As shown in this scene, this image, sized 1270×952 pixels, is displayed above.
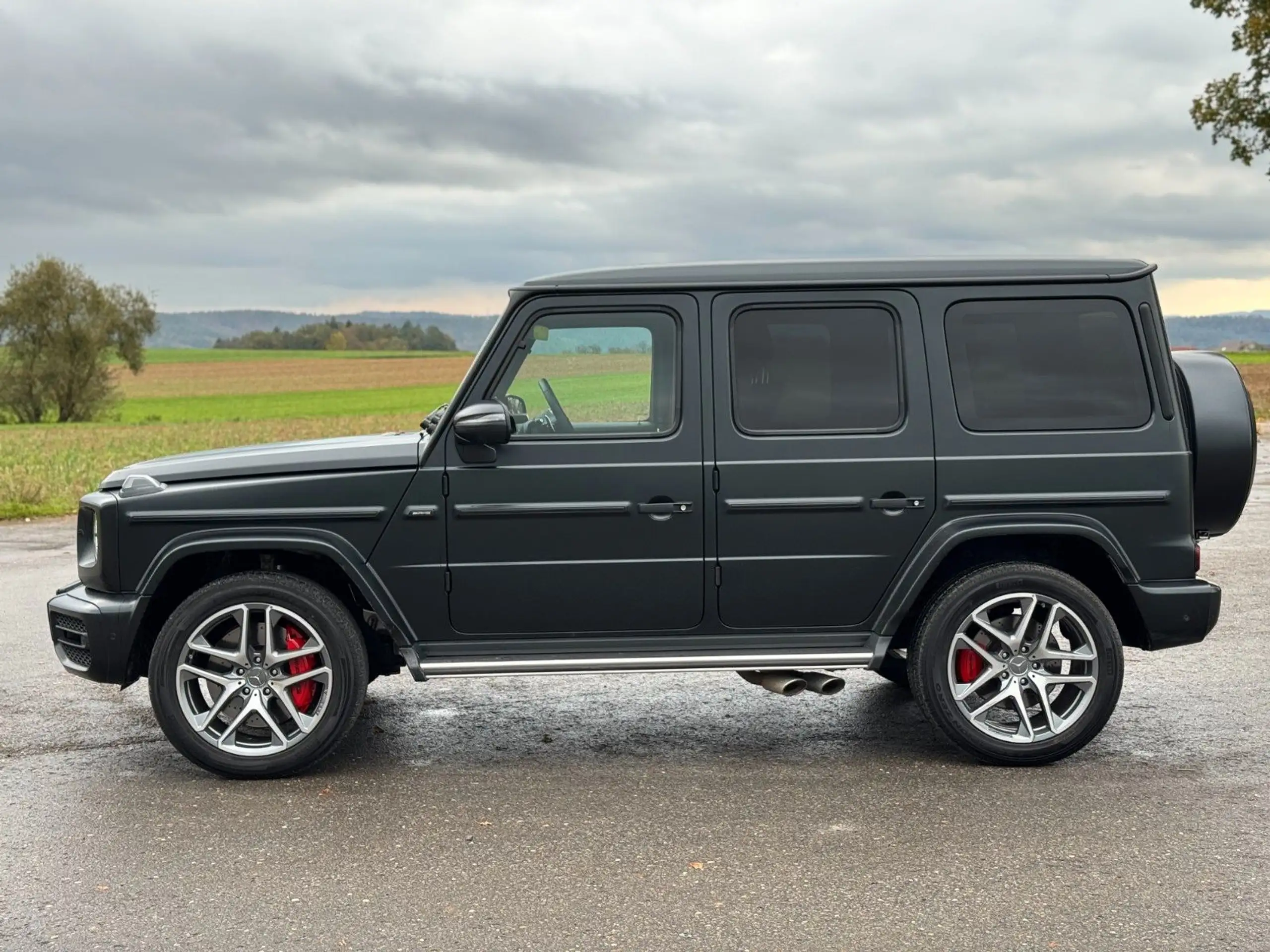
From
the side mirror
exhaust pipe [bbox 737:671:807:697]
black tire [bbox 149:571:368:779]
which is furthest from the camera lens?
exhaust pipe [bbox 737:671:807:697]

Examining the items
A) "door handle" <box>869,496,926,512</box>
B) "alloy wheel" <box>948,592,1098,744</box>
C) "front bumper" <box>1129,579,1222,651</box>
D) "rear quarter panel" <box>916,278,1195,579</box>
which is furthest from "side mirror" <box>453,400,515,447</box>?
"front bumper" <box>1129,579,1222,651</box>

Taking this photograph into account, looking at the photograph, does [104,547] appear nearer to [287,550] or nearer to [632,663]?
[287,550]

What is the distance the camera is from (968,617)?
213 inches

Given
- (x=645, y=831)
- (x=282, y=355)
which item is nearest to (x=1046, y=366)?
(x=645, y=831)

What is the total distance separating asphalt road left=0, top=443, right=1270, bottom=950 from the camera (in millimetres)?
3836

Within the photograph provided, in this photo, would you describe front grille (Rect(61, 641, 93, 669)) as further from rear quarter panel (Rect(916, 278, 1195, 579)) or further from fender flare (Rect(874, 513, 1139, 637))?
rear quarter panel (Rect(916, 278, 1195, 579))

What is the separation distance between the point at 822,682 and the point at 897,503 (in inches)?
31.8

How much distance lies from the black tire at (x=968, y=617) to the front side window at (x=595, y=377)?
138cm

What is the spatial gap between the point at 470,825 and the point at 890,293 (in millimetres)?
2682

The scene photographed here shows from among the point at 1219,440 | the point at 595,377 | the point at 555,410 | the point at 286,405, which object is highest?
the point at 286,405

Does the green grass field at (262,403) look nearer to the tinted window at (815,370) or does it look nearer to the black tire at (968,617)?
the tinted window at (815,370)

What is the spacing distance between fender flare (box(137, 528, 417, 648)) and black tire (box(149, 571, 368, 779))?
0.14 m

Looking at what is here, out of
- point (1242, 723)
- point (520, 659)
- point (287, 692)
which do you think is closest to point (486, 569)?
point (520, 659)

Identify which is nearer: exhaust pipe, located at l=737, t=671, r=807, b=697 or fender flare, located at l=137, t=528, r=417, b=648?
fender flare, located at l=137, t=528, r=417, b=648
